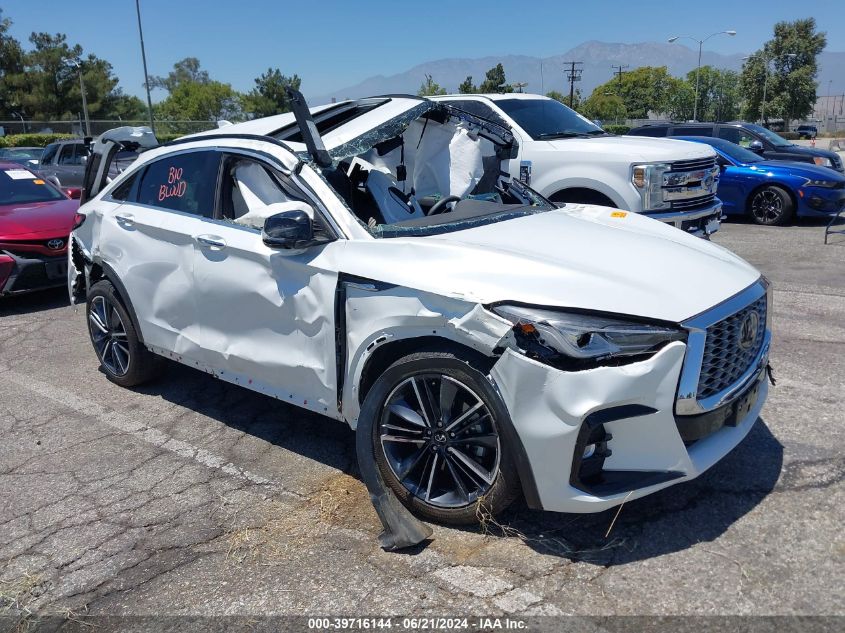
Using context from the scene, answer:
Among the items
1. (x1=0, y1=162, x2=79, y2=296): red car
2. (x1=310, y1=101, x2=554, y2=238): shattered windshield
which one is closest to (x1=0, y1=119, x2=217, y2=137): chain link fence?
(x1=0, y1=162, x2=79, y2=296): red car

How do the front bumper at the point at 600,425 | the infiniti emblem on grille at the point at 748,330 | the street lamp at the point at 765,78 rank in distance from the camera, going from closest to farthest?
the front bumper at the point at 600,425 → the infiniti emblem on grille at the point at 748,330 → the street lamp at the point at 765,78

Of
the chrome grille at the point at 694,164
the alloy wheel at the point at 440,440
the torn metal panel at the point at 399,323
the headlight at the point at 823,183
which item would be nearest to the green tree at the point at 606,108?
the headlight at the point at 823,183

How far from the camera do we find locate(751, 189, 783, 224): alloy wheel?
39.2 ft

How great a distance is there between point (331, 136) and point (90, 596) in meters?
2.61

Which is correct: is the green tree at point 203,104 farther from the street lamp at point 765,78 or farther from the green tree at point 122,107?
the street lamp at point 765,78

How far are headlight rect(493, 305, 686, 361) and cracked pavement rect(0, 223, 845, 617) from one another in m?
0.91

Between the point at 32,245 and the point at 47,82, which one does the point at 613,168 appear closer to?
the point at 32,245

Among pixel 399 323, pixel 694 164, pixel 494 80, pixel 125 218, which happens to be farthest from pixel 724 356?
pixel 494 80

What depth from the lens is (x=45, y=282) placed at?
7547mm

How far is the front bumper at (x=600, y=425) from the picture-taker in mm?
2672

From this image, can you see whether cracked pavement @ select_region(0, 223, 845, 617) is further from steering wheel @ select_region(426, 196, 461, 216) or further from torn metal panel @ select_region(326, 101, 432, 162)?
torn metal panel @ select_region(326, 101, 432, 162)

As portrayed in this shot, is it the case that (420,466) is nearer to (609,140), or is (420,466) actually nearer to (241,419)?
(241,419)

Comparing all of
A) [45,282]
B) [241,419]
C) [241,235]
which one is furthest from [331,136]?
[45,282]

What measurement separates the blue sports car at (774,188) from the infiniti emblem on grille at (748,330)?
9873mm
